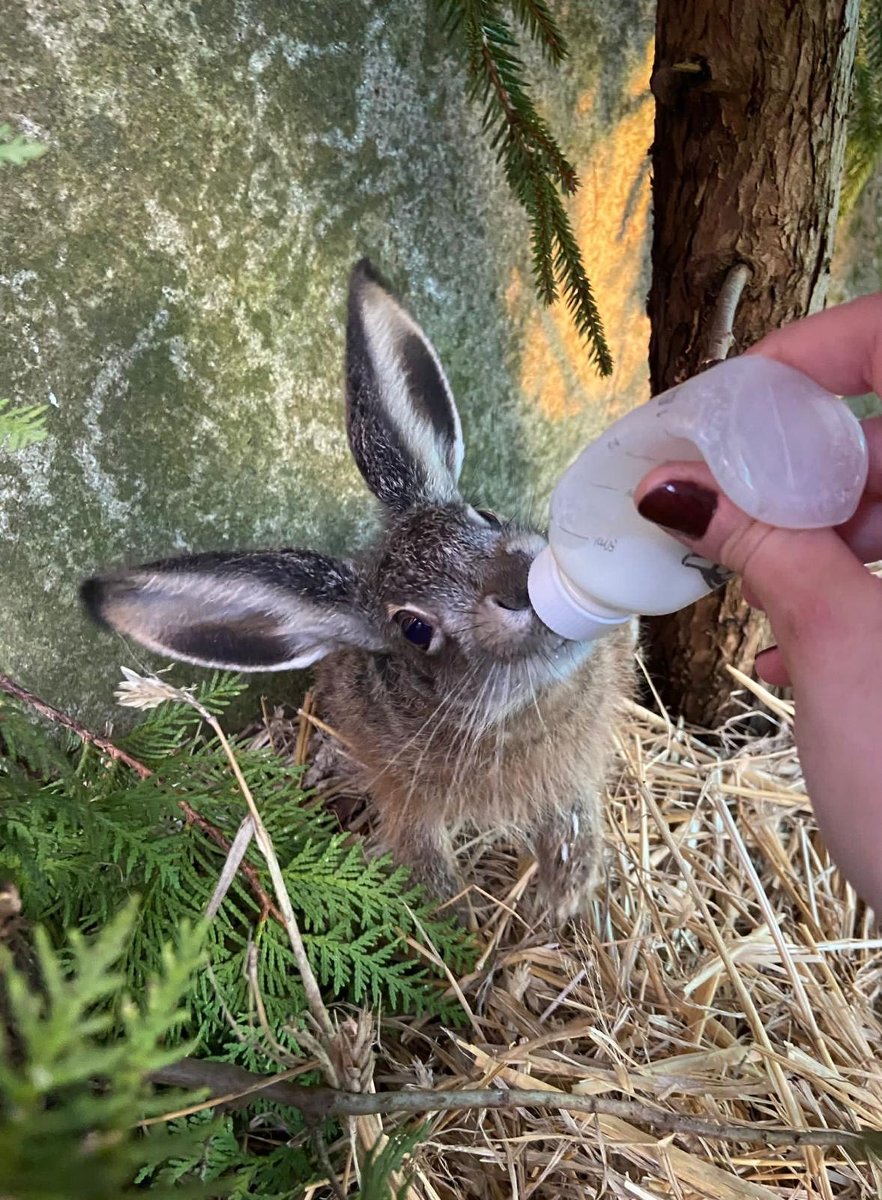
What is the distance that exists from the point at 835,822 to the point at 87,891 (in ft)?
3.63

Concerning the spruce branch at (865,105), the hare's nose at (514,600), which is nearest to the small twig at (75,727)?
the hare's nose at (514,600)

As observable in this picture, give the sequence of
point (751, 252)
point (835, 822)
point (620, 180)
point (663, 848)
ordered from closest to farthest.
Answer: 1. point (835, 822)
2. point (751, 252)
3. point (663, 848)
4. point (620, 180)

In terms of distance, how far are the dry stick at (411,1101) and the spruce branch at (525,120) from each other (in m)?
1.40

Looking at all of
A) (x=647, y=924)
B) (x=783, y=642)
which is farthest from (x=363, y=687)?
(x=783, y=642)

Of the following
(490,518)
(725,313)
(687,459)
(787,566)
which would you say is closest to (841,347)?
(687,459)

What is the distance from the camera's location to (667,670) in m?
2.37

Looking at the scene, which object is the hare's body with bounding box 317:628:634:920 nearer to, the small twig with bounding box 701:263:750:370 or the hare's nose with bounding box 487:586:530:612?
the hare's nose with bounding box 487:586:530:612

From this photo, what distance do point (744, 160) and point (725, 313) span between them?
28 centimetres

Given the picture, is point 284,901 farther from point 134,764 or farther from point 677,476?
point 677,476

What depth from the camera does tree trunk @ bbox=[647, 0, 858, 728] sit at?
1.52m

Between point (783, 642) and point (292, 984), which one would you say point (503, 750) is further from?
point (783, 642)

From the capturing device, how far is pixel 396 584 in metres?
1.82

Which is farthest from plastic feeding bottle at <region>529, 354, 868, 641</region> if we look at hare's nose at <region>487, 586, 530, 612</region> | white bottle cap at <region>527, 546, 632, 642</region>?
hare's nose at <region>487, 586, 530, 612</region>

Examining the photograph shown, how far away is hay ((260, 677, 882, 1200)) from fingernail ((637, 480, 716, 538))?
92cm
